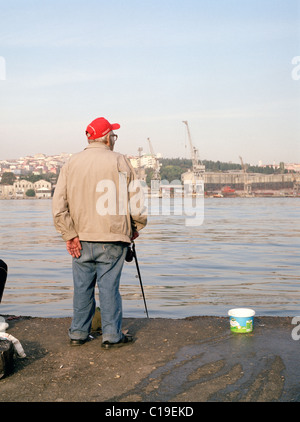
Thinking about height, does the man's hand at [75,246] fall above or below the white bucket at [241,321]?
above

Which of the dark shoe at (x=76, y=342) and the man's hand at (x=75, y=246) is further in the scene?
the dark shoe at (x=76, y=342)

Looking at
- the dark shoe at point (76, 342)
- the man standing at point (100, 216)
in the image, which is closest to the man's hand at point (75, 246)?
the man standing at point (100, 216)

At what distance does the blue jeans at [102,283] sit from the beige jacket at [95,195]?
0.36 feet

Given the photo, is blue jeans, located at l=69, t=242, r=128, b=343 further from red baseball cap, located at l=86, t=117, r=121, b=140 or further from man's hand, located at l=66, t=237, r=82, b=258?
red baseball cap, located at l=86, t=117, r=121, b=140

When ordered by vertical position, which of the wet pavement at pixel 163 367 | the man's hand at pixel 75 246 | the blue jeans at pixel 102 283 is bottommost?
the wet pavement at pixel 163 367

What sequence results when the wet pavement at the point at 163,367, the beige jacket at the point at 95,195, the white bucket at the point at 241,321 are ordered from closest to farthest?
the wet pavement at the point at 163,367
the beige jacket at the point at 95,195
the white bucket at the point at 241,321

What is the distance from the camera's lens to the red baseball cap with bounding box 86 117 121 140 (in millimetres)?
4891

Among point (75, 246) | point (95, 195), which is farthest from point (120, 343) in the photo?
point (95, 195)

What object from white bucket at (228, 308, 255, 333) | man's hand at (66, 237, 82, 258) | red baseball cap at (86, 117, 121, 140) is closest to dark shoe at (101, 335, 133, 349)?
man's hand at (66, 237, 82, 258)

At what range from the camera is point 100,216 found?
4762 millimetres

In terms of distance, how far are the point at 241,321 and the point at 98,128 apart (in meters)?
2.05

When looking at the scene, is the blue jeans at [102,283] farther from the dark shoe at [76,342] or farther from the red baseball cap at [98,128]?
the red baseball cap at [98,128]

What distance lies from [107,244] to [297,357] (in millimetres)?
1679

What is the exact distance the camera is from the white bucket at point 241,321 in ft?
17.1
